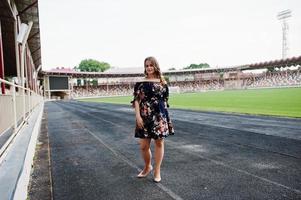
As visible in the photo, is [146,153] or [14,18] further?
[14,18]

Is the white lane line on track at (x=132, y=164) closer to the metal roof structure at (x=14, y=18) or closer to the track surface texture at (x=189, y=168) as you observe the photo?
the track surface texture at (x=189, y=168)

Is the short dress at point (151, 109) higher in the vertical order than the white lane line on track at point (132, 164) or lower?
higher

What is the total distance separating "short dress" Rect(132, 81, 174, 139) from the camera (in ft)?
14.2

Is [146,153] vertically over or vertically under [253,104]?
over

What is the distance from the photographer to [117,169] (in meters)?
5.23

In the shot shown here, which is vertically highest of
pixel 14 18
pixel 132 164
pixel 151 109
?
pixel 14 18

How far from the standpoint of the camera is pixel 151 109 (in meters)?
4.37

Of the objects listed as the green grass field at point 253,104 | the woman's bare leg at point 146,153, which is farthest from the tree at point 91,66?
the woman's bare leg at point 146,153

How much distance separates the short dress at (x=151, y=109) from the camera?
4.33 meters

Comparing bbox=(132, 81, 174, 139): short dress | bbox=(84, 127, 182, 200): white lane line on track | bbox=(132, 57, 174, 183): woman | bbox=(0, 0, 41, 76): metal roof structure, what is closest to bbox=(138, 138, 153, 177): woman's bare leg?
bbox=(132, 57, 174, 183): woman

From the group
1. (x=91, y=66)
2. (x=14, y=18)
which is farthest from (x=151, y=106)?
(x=91, y=66)

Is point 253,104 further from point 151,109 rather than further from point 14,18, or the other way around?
point 151,109

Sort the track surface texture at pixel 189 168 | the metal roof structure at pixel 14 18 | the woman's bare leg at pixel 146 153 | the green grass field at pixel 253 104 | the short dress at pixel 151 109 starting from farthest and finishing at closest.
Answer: the green grass field at pixel 253 104 < the metal roof structure at pixel 14 18 < the woman's bare leg at pixel 146 153 < the short dress at pixel 151 109 < the track surface texture at pixel 189 168

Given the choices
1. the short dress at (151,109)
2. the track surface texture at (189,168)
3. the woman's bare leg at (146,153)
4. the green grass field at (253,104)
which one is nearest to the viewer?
the track surface texture at (189,168)
